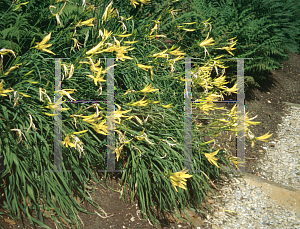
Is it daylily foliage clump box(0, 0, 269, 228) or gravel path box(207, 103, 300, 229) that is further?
gravel path box(207, 103, 300, 229)

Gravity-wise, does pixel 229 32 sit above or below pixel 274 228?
above

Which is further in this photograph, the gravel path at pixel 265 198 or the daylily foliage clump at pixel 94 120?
the gravel path at pixel 265 198

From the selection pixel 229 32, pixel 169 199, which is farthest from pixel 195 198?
pixel 229 32

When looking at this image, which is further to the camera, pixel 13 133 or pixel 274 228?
pixel 274 228

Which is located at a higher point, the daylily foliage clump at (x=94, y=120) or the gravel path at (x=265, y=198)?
the daylily foliage clump at (x=94, y=120)

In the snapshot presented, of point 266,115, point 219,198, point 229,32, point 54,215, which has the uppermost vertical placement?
point 229,32

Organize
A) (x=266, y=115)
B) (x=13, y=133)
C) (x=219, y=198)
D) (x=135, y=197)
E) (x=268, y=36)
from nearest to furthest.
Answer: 1. (x=13, y=133)
2. (x=135, y=197)
3. (x=219, y=198)
4. (x=268, y=36)
5. (x=266, y=115)

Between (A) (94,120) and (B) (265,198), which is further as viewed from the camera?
(B) (265,198)

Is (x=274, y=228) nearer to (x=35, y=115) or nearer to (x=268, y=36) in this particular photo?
(x=35, y=115)

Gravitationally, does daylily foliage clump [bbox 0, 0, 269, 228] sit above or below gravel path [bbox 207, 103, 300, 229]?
above

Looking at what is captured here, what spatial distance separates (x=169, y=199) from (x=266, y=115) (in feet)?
8.00

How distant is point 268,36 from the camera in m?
3.81

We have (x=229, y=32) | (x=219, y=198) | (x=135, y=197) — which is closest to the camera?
(x=135, y=197)

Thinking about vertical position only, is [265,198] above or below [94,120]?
below
